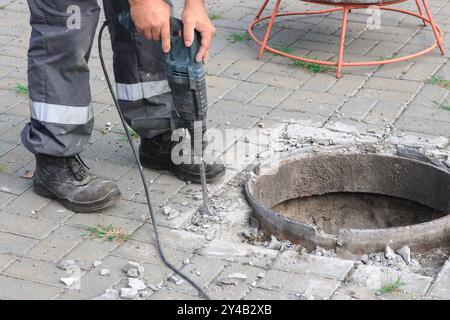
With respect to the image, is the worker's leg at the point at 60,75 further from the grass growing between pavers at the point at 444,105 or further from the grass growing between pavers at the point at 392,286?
the grass growing between pavers at the point at 444,105

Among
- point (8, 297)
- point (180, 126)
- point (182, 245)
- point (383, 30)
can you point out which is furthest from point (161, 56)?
point (383, 30)

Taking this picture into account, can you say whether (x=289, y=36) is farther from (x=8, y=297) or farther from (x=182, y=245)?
(x=8, y=297)

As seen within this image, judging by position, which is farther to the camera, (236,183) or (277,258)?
(236,183)

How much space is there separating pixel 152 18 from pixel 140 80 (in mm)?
727

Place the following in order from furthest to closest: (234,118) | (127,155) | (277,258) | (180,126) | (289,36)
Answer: (289,36)
(234,118)
(127,155)
(180,126)
(277,258)

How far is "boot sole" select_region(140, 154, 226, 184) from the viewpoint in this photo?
400 centimetres

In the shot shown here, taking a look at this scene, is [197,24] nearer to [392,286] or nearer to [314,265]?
[314,265]

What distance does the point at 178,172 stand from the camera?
13.3 feet

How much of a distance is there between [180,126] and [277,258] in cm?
72

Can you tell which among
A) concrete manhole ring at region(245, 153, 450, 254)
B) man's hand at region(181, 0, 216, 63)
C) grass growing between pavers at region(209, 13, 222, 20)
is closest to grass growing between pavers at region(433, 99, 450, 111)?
Result: concrete manhole ring at region(245, 153, 450, 254)

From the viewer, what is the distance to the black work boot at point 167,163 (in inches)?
157

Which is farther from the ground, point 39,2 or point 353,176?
point 39,2

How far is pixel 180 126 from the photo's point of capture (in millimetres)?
3707

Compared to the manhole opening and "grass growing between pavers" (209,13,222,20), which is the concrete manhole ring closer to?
the manhole opening
